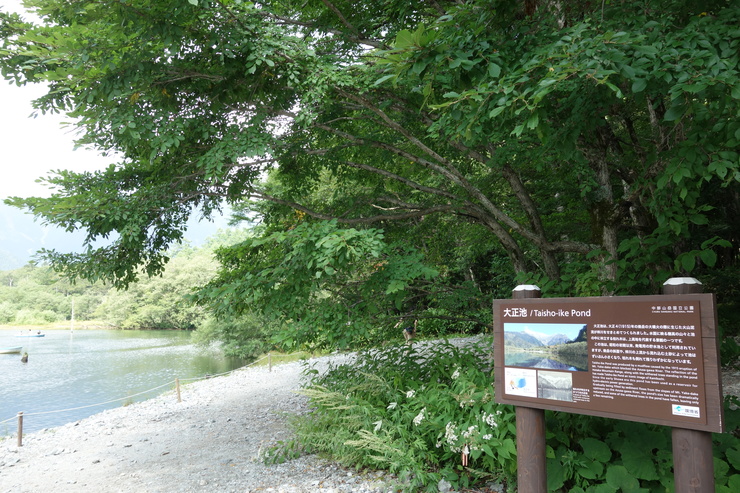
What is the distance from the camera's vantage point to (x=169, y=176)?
5625 mm

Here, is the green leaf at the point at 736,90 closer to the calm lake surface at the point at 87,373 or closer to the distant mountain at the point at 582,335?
the distant mountain at the point at 582,335

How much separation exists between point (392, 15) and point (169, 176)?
329cm

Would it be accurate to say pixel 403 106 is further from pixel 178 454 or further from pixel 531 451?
pixel 178 454

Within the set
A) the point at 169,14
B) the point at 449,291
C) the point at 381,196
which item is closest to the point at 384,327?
the point at 449,291

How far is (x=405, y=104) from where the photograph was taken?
5711 millimetres

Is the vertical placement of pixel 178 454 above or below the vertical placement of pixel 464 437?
below

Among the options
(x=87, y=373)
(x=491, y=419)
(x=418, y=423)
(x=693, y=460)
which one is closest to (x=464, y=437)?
(x=491, y=419)

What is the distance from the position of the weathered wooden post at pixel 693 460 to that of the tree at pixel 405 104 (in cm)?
115

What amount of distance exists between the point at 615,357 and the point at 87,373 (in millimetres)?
20408

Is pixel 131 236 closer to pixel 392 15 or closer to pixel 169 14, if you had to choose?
pixel 169 14

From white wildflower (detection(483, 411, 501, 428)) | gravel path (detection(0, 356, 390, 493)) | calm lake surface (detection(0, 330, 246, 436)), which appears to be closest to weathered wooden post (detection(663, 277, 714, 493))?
white wildflower (detection(483, 411, 501, 428))

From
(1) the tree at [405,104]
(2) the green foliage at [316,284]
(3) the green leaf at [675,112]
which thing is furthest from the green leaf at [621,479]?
(3) the green leaf at [675,112]

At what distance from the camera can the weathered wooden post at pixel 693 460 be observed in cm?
241

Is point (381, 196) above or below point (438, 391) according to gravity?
Answer: above
